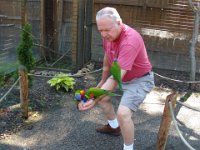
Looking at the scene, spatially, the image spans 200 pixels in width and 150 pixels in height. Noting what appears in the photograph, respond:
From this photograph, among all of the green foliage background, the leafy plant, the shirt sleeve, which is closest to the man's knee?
the shirt sleeve

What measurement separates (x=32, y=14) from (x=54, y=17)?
617mm

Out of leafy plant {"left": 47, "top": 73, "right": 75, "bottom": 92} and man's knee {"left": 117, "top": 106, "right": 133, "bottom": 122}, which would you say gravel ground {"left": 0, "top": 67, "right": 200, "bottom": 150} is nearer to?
leafy plant {"left": 47, "top": 73, "right": 75, "bottom": 92}

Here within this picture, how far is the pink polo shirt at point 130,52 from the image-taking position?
3.09m

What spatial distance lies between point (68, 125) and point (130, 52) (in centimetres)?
181

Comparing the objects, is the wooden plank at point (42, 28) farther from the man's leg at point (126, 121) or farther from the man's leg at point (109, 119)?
the man's leg at point (126, 121)

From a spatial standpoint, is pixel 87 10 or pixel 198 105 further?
pixel 87 10

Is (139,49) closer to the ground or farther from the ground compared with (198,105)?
farther from the ground

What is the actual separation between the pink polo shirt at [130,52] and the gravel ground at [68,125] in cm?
105

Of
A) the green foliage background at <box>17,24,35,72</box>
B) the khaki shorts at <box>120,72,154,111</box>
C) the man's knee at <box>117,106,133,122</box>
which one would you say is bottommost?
the man's knee at <box>117,106,133,122</box>

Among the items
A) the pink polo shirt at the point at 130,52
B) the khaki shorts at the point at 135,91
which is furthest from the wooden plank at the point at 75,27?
the khaki shorts at the point at 135,91

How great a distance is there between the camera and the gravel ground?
3.93m

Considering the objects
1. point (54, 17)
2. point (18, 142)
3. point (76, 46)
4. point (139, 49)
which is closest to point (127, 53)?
point (139, 49)

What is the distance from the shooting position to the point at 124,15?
23.4ft

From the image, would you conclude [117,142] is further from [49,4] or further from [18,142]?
[49,4]
